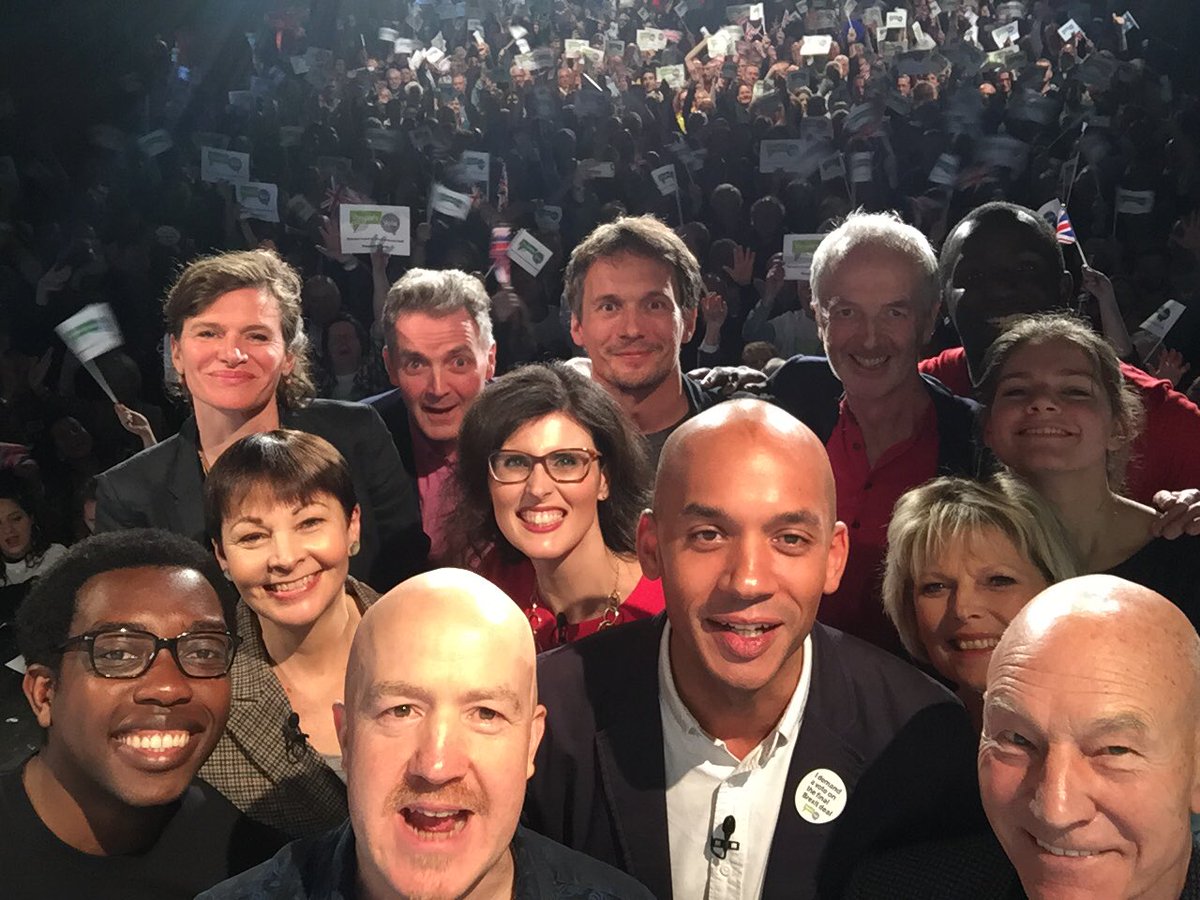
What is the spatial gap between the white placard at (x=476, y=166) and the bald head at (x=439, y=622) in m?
3.55

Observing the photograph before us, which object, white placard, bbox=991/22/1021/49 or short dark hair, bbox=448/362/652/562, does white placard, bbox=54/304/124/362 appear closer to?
short dark hair, bbox=448/362/652/562

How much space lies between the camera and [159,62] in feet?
18.1

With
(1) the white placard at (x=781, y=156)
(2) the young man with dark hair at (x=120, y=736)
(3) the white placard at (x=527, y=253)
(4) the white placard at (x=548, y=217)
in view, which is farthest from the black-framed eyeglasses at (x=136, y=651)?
(1) the white placard at (x=781, y=156)

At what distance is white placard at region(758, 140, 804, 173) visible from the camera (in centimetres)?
500

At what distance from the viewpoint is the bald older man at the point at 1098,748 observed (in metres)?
1.77

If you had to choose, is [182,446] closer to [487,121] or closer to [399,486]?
[399,486]

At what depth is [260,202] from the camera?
4.91 meters

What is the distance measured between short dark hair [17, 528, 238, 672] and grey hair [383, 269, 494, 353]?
133 centimetres

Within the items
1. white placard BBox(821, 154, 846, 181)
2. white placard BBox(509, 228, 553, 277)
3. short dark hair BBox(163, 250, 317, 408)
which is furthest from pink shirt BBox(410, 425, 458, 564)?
white placard BBox(821, 154, 846, 181)

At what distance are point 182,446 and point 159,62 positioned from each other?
9.09 feet

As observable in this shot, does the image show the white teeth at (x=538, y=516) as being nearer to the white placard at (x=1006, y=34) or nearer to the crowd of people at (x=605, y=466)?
the crowd of people at (x=605, y=466)

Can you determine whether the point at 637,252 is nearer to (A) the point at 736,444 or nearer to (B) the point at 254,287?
(B) the point at 254,287

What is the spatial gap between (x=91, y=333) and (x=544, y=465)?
7.74 ft

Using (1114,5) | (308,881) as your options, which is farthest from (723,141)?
(308,881)
